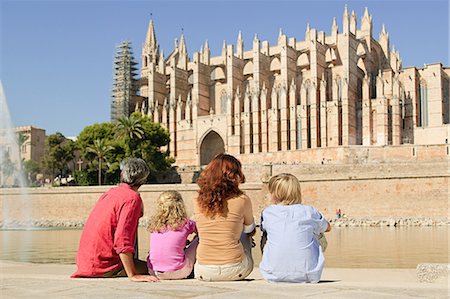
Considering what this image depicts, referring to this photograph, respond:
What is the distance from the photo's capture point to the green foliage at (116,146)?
123ft

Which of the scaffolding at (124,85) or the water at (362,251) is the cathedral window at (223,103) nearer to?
the scaffolding at (124,85)

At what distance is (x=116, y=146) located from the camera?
3769cm

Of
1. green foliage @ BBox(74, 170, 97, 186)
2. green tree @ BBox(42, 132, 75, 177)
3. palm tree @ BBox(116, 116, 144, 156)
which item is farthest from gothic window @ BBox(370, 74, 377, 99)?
green tree @ BBox(42, 132, 75, 177)

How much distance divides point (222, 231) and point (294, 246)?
1.88ft

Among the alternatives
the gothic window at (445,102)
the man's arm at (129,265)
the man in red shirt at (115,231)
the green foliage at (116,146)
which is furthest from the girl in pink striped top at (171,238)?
the gothic window at (445,102)

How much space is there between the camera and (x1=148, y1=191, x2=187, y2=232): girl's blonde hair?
5215 millimetres

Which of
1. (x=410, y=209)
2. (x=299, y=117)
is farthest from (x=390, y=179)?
(x=299, y=117)

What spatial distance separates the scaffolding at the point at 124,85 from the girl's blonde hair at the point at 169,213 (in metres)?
43.5

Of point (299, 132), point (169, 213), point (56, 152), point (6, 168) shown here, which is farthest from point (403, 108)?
point (169, 213)

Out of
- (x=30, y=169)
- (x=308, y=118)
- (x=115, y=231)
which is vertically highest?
(x=308, y=118)

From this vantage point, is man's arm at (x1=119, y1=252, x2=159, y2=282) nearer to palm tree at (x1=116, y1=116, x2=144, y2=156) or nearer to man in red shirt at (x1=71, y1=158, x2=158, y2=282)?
man in red shirt at (x1=71, y1=158, x2=158, y2=282)

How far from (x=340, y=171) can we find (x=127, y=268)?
78.3 feet

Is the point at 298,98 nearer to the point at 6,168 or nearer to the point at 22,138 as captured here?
the point at 6,168

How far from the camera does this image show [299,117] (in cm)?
3950
